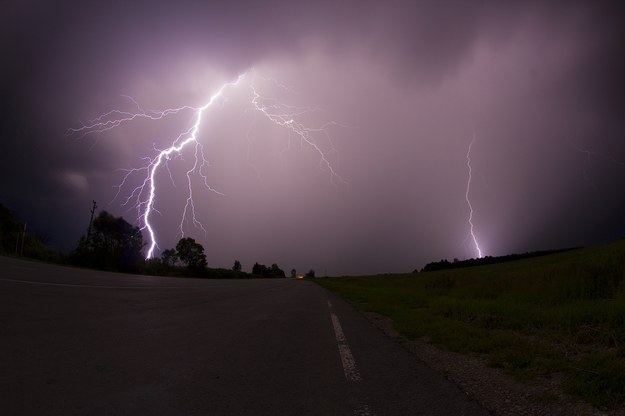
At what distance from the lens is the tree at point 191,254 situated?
74188 millimetres

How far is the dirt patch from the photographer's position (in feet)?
9.11

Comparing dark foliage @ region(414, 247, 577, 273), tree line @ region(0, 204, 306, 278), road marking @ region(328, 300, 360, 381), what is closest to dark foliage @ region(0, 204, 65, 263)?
tree line @ region(0, 204, 306, 278)

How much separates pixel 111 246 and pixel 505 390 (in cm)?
4793

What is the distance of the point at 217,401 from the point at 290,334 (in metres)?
3.55

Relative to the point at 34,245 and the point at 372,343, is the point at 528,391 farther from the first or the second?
the point at 34,245

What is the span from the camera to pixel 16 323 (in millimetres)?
4582

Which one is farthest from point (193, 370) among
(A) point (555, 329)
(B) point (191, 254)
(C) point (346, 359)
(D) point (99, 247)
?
(B) point (191, 254)

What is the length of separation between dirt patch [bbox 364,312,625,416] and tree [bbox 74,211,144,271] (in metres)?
39.3

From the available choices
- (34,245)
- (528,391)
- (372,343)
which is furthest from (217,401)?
(34,245)

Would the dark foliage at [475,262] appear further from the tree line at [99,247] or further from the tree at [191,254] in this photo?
the tree line at [99,247]

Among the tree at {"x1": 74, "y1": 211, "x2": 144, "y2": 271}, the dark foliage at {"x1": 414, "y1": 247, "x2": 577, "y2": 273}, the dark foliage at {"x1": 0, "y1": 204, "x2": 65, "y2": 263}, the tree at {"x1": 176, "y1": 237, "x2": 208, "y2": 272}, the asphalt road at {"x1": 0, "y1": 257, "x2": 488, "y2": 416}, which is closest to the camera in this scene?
the asphalt road at {"x1": 0, "y1": 257, "x2": 488, "y2": 416}

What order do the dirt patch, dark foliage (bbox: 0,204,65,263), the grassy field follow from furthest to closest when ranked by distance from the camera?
1. dark foliage (bbox: 0,204,65,263)
2. the grassy field
3. the dirt patch

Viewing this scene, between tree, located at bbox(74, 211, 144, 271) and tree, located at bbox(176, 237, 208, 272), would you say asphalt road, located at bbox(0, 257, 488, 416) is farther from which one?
tree, located at bbox(176, 237, 208, 272)

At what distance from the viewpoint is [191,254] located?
75.2m
